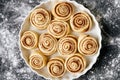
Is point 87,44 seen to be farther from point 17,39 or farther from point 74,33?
point 17,39

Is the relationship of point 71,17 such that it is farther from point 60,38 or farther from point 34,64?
point 34,64

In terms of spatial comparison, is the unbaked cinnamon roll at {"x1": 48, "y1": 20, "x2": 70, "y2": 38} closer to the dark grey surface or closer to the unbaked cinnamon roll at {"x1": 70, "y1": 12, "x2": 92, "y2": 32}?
the unbaked cinnamon roll at {"x1": 70, "y1": 12, "x2": 92, "y2": 32}

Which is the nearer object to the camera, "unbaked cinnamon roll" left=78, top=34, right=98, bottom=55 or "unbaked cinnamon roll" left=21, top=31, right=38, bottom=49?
"unbaked cinnamon roll" left=78, top=34, right=98, bottom=55

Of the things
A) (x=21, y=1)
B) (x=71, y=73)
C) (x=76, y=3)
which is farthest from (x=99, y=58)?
(x=21, y=1)

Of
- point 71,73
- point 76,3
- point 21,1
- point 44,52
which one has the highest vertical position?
point 21,1

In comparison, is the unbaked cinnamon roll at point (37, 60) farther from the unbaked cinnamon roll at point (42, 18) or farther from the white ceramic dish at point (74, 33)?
the unbaked cinnamon roll at point (42, 18)

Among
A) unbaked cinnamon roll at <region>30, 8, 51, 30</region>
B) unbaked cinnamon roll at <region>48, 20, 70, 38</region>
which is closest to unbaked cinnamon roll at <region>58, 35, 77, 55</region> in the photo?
unbaked cinnamon roll at <region>48, 20, 70, 38</region>
